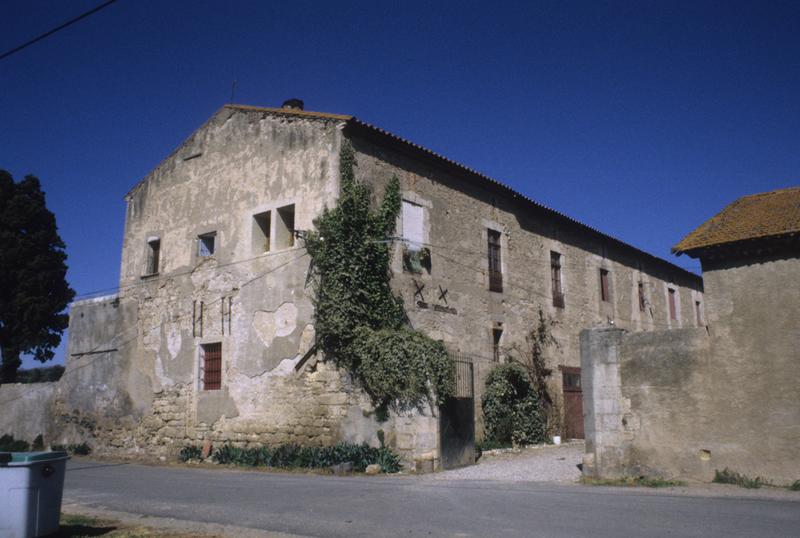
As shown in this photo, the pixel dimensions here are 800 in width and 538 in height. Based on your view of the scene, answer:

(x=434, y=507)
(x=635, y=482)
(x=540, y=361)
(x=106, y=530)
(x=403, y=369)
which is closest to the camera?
(x=106, y=530)

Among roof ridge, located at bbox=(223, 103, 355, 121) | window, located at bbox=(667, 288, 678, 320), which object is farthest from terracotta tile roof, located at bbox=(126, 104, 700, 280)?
window, located at bbox=(667, 288, 678, 320)

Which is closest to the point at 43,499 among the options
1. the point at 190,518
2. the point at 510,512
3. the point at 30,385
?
the point at 190,518

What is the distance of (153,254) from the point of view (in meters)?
19.9

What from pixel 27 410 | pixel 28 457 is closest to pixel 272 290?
pixel 28 457

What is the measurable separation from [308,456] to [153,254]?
9.11 metres

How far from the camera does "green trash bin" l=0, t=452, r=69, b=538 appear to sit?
5.94m

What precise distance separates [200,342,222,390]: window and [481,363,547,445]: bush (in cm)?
703

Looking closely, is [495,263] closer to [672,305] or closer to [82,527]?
[672,305]

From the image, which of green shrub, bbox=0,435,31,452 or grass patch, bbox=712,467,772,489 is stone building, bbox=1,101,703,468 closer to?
green shrub, bbox=0,435,31,452

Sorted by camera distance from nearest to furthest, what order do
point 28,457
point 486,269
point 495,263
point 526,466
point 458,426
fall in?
point 28,457, point 526,466, point 458,426, point 486,269, point 495,263

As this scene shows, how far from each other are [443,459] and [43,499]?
891cm

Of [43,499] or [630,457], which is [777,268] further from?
[43,499]

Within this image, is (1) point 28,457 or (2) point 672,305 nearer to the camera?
(1) point 28,457

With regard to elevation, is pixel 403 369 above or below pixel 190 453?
above
